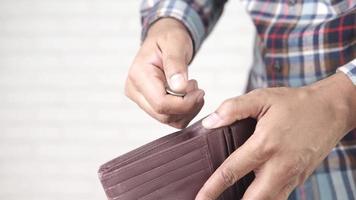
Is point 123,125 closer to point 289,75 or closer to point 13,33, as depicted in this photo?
point 13,33

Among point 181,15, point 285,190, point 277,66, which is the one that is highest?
point 181,15

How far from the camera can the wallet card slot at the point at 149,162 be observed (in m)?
0.42

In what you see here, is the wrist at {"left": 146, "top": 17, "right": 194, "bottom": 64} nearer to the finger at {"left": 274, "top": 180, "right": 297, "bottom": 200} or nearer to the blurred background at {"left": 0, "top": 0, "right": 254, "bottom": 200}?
the finger at {"left": 274, "top": 180, "right": 297, "bottom": 200}

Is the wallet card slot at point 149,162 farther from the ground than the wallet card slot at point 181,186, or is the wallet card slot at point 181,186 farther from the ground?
the wallet card slot at point 149,162

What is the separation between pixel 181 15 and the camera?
659 mm

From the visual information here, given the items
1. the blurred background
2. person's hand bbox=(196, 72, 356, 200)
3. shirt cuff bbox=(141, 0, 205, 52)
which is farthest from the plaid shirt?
the blurred background

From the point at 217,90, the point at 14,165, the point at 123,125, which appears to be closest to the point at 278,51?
the point at 217,90

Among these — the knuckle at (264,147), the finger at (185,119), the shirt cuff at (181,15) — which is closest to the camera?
the knuckle at (264,147)

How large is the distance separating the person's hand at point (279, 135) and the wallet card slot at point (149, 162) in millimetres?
30

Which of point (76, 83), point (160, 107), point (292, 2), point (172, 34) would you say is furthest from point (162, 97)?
point (76, 83)

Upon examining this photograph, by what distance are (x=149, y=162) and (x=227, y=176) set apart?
0.24ft

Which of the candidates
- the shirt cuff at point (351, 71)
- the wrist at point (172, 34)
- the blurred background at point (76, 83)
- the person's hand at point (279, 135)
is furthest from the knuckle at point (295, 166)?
the blurred background at point (76, 83)

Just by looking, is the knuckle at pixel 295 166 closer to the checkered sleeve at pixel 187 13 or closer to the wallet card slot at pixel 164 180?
the wallet card slot at pixel 164 180

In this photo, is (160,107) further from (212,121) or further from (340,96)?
(340,96)
